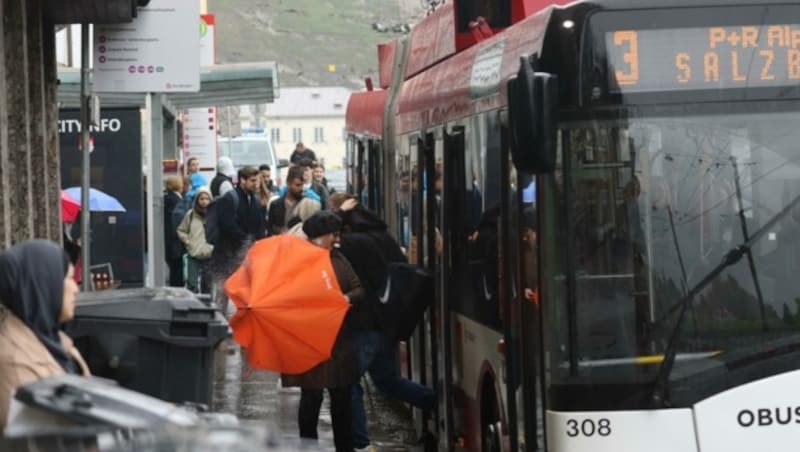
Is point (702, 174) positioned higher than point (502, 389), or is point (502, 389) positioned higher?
point (702, 174)

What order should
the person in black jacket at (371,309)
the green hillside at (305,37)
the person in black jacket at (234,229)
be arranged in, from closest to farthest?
the person in black jacket at (371,309) < the person in black jacket at (234,229) < the green hillside at (305,37)

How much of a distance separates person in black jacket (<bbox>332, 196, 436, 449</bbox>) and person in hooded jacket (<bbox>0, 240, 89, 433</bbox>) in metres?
5.47

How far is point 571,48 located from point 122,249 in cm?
1137

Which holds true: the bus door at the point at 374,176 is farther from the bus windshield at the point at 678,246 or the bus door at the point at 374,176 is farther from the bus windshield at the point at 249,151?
the bus windshield at the point at 249,151

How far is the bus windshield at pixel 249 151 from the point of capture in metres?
48.5

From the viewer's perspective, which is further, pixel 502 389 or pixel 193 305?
pixel 502 389

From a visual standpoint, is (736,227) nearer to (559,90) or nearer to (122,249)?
(559,90)

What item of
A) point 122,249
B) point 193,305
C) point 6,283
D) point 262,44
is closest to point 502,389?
point 193,305

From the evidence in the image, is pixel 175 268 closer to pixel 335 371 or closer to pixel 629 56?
pixel 335 371

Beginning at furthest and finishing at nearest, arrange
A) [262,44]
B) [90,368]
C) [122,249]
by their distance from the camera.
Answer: [262,44], [122,249], [90,368]

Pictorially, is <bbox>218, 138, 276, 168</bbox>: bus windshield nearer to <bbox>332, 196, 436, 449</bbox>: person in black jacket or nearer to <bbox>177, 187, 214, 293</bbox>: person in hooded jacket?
<bbox>177, 187, 214, 293</bbox>: person in hooded jacket

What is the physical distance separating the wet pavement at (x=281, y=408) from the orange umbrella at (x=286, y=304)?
8.29ft

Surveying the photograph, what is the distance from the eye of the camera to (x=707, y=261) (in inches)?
297

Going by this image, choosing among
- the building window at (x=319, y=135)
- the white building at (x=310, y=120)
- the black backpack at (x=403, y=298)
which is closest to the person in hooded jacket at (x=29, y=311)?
the black backpack at (x=403, y=298)
